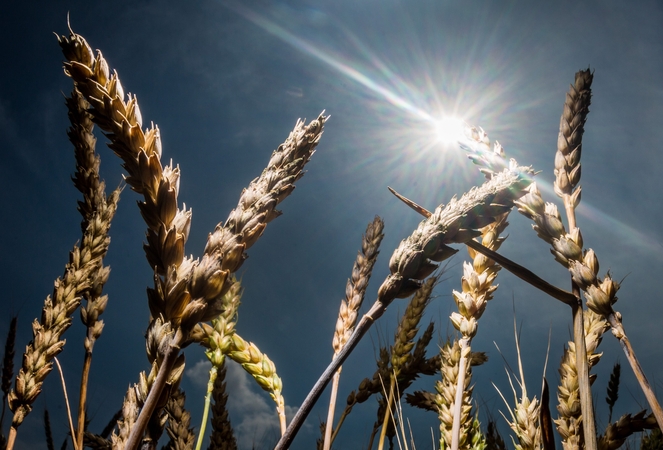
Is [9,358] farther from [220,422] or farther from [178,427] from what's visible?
[178,427]

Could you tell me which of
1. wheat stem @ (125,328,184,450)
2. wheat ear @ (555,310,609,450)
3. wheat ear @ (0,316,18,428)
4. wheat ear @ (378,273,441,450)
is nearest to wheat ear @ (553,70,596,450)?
wheat ear @ (555,310,609,450)

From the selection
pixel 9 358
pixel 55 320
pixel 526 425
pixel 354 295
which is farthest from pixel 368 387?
pixel 9 358

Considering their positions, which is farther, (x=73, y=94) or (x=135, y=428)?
(x=73, y=94)

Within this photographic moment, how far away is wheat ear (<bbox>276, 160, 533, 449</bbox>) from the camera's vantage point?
568 millimetres

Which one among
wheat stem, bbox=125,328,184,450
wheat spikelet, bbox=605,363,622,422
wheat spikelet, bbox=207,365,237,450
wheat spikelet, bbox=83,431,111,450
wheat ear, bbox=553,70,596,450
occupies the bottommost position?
wheat spikelet, bbox=83,431,111,450

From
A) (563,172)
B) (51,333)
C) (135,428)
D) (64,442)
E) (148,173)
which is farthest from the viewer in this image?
(64,442)

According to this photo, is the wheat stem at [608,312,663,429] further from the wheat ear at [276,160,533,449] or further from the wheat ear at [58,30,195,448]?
the wheat ear at [58,30,195,448]

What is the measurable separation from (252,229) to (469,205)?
0.36 metres

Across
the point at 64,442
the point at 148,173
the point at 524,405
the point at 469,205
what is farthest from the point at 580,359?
the point at 64,442

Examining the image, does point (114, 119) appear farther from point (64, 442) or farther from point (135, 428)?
point (64, 442)

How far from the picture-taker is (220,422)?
250cm

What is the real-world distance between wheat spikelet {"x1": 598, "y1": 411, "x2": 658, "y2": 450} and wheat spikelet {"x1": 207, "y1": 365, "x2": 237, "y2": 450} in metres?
2.01

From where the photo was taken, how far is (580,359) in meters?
0.75

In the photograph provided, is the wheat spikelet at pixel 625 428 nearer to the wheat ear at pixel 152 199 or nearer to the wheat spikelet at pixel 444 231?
the wheat spikelet at pixel 444 231
